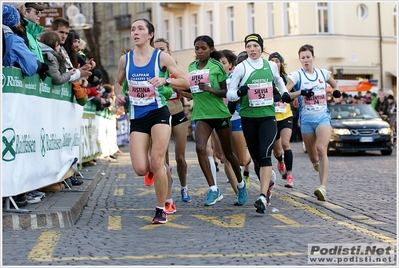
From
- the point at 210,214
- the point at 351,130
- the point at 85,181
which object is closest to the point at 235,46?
the point at 351,130

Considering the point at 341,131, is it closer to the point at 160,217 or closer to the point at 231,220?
the point at 231,220

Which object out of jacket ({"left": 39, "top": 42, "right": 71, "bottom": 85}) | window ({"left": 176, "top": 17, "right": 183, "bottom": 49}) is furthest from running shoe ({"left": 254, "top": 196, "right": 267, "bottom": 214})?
window ({"left": 176, "top": 17, "right": 183, "bottom": 49})

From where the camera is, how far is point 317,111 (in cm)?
1196

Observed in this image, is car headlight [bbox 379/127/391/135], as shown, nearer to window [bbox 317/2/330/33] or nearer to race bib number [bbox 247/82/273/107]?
race bib number [bbox 247/82/273/107]

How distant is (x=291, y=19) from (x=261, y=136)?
130 feet

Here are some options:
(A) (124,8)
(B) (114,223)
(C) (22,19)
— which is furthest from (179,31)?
(B) (114,223)

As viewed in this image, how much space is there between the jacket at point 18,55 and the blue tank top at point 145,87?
1.12 metres

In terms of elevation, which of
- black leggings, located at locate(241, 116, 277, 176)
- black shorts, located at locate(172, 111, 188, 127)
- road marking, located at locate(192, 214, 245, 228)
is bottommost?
road marking, located at locate(192, 214, 245, 228)

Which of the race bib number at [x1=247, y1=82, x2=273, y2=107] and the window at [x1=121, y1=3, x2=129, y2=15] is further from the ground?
the window at [x1=121, y1=3, x2=129, y2=15]

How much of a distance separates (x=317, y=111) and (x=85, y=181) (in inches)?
154

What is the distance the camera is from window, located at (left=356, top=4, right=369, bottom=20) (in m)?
50.3

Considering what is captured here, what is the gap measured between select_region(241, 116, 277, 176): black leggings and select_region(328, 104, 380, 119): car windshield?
15.3 meters

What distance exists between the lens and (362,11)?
5088 centimetres

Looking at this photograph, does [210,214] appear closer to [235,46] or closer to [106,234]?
[106,234]
